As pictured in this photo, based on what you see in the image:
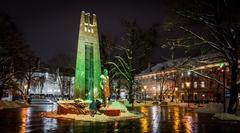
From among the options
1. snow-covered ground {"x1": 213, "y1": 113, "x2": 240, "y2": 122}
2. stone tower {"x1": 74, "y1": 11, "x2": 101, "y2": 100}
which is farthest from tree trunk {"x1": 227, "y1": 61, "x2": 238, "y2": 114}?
stone tower {"x1": 74, "y1": 11, "x2": 101, "y2": 100}

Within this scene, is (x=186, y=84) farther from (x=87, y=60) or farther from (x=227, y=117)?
(x=227, y=117)

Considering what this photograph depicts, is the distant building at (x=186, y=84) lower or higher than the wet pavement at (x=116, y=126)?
higher

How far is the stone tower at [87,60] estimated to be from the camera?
40.2 m

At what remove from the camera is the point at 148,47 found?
5253 cm

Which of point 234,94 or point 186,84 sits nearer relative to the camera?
point 234,94

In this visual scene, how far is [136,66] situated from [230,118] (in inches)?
1153

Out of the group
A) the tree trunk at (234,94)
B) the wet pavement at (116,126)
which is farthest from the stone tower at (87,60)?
the tree trunk at (234,94)

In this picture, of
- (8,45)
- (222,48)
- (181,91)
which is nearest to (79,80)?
(8,45)

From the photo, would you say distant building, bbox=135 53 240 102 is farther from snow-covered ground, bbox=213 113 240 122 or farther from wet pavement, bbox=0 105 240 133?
wet pavement, bbox=0 105 240 133

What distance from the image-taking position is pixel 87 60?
41.8 m

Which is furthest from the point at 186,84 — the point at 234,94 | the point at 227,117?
the point at 227,117

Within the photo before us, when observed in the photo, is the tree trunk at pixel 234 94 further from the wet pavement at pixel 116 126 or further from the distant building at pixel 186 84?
the distant building at pixel 186 84

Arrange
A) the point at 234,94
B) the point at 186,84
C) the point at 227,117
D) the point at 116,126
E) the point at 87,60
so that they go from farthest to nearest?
the point at 186,84, the point at 87,60, the point at 234,94, the point at 227,117, the point at 116,126

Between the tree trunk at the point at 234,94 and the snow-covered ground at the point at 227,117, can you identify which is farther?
the tree trunk at the point at 234,94
